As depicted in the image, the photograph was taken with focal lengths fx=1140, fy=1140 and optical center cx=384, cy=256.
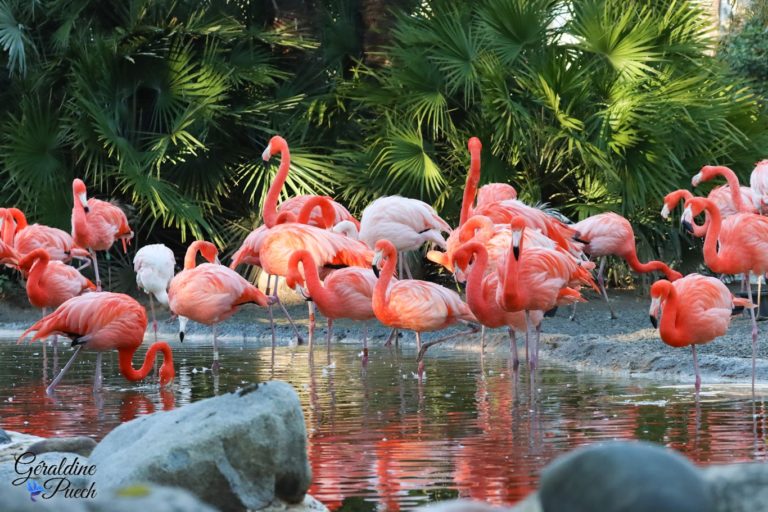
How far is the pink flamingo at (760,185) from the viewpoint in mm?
11445

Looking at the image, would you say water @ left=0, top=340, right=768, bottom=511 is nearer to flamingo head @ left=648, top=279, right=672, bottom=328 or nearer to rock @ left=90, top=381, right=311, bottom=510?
rock @ left=90, top=381, right=311, bottom=510

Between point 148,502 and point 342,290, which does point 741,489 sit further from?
point 342,290

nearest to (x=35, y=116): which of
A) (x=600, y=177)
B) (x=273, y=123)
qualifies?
(x=273, y=123)

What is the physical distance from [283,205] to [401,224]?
1.79 m

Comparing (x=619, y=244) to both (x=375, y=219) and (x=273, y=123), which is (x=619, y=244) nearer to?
(x=375, y=219)

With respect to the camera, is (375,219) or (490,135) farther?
(490,135)

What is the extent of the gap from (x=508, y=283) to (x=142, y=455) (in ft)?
11.0

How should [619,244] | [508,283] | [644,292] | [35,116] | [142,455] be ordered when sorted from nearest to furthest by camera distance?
[142,455] → [508,283] → [619,244] → [644,292] → [35,116]

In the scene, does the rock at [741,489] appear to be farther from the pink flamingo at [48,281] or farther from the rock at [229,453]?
the pink flamingo at [48,281]

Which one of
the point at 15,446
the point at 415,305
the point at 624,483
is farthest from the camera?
the point at 415,305

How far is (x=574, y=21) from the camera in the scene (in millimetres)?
12500
